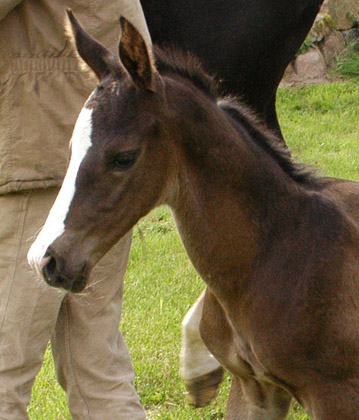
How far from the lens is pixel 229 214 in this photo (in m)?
2.88

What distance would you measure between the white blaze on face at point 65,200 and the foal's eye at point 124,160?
0.10 meters

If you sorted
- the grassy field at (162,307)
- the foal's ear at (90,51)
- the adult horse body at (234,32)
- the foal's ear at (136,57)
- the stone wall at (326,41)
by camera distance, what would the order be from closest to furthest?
Result: the foal's ear at (136,57) < the foal's ear at (90,51) < the adult horse body at (234,32) < the grassy field at (162,307) < the stone wall at (326,41)

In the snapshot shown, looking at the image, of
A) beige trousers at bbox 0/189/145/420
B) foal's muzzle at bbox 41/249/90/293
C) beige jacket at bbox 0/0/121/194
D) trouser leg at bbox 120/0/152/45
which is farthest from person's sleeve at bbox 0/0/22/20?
foal's muzzle at bbox 41/249/90/293

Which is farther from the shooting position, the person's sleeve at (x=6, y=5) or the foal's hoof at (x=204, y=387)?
the foal's hoof at (x=204, y=387)

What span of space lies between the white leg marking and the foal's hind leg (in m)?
0.43

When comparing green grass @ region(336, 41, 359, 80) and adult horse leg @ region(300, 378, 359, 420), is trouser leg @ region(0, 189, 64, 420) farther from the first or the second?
green grass @ region(336, 41, 359, 80)

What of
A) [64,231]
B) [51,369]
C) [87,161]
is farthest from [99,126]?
[51,369]

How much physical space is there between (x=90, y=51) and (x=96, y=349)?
1196 mm

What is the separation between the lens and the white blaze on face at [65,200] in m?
2.49

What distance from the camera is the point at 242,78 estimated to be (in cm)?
382

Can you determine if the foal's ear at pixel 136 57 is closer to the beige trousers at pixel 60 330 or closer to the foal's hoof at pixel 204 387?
the beige trousers at pixel 60 330

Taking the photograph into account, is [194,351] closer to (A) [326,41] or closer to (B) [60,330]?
(B) [60,330]

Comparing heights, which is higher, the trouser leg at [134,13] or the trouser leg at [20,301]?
the trouser leg at [134,13]

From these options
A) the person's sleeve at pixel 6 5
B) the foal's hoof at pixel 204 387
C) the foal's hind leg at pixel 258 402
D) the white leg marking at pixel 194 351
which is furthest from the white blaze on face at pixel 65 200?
the foal's hoof at pixel 204 387
